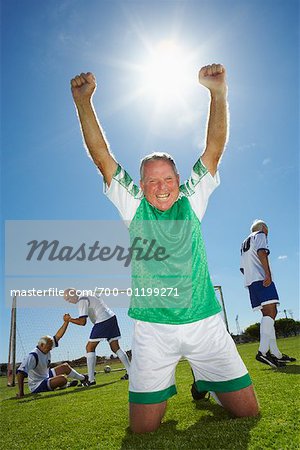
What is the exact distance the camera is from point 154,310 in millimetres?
2998

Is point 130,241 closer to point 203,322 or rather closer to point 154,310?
point 154,310

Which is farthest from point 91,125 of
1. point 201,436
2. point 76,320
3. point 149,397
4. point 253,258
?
point 76,320

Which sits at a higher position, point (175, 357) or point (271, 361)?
point (175, 357)

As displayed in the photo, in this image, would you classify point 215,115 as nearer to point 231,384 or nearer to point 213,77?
point 213,77

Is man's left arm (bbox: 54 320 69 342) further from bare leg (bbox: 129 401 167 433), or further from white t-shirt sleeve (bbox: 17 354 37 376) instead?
bare leg (bbox: 129 401 167 433)

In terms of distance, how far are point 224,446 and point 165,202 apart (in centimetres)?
192

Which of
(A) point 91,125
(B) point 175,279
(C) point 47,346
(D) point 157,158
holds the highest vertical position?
(A) point 91,125

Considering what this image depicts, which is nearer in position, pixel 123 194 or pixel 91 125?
pixel 91 125

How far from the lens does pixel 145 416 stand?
2.90 meters

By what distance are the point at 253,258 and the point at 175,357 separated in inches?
173

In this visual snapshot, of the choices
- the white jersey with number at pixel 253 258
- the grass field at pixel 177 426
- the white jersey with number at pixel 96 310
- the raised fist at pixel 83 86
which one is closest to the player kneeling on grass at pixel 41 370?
the white jersey with number at pixel 96 310

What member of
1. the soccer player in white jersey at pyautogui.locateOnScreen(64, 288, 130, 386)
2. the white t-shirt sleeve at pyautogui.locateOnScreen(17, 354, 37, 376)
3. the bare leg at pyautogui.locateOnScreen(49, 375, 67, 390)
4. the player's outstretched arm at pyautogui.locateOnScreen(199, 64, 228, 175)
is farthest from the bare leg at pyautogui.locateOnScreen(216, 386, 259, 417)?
the bare leg at pyautogui.locateOnScreen(49, 375, 67, 390)

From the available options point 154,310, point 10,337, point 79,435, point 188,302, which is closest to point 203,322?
point 188,302

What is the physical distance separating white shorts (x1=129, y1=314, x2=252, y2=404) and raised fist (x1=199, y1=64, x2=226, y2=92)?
6.77 feet
